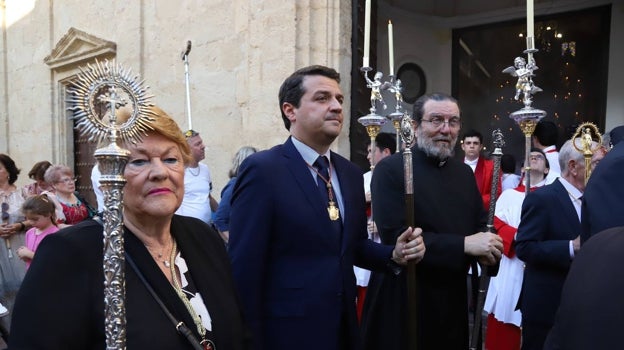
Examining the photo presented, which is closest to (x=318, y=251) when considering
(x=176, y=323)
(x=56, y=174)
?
(x=176, y=323)

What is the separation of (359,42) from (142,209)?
5.36 meters

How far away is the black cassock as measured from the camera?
2996 millimetres

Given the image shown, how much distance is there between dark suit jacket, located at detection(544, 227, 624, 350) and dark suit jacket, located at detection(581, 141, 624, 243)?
74 centimetres

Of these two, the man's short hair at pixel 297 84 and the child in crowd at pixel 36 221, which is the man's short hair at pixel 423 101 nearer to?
the man's short hair at pixel 297 84

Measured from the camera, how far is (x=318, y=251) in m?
2.47

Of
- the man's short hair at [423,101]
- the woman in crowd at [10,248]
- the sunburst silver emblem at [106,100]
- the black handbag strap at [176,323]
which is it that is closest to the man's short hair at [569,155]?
the man's short hair at [423,101]

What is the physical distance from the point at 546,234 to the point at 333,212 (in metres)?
1.41

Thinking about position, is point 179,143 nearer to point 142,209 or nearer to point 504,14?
point 142,209

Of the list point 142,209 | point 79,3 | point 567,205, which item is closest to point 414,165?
point 567,205

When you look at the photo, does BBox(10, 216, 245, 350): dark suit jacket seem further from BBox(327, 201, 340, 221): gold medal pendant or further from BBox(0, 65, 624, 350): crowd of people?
BBox(327, 201, 340, 221): gold medal pendant

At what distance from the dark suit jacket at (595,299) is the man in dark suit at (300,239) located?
102cm

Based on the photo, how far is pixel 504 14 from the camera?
373 inches

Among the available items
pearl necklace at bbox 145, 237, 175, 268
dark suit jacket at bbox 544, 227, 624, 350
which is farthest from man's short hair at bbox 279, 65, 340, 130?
dark suit jacket at bbox 544, 227, 624, 350

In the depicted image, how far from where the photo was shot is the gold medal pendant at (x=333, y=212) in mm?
2551
